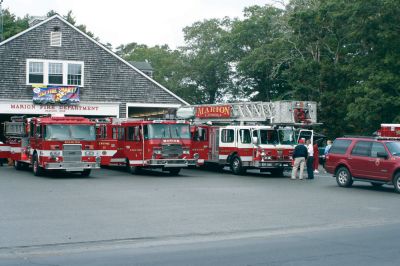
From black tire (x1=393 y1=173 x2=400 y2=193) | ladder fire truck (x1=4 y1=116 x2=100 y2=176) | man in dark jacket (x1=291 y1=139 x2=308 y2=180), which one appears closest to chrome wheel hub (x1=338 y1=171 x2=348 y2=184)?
black tire (x1=393 y1=173 x2=400 y2=193)

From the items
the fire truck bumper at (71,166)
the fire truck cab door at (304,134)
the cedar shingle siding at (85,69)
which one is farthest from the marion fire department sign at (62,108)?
the fire truck cab door at (304,134)

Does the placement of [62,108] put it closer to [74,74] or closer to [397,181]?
[74,74]

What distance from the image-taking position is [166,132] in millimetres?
28688

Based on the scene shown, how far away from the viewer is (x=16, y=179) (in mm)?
25500

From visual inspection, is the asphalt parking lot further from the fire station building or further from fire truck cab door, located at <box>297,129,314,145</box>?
the fire station building

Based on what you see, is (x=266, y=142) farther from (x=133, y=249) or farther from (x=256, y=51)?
(x=256, y=51)

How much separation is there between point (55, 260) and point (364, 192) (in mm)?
14207

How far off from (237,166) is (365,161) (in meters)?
8.54

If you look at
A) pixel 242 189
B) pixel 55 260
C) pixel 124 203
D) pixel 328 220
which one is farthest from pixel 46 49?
pixel 55 260

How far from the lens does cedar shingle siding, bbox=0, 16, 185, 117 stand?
37.7 m

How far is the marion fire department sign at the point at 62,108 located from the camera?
3747 cm

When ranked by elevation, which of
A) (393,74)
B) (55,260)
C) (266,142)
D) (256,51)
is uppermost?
(256,51)

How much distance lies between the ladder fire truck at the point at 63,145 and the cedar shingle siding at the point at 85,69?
10.4m

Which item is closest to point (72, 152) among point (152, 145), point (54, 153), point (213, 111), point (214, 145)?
point (54, 153)
